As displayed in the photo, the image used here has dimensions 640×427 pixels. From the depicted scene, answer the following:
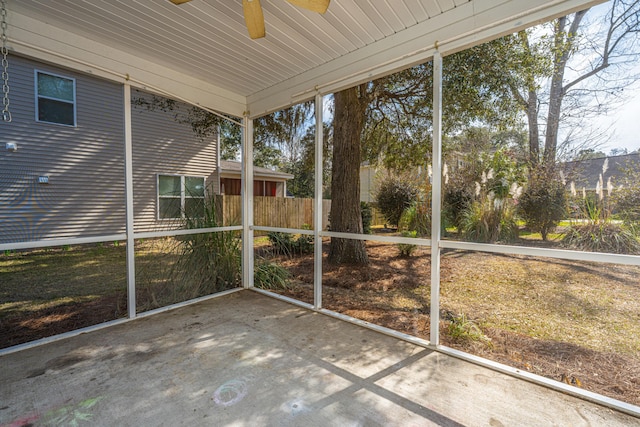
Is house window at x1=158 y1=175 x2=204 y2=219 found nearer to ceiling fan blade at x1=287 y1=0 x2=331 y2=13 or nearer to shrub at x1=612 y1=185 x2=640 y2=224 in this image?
ceiling fan blade at x1=287 y1=0 x2=331 y2=13

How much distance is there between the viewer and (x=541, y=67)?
2.70 meters

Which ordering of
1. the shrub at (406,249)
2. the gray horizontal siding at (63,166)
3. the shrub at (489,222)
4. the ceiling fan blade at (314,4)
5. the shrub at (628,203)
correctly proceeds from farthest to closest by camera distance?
1. the shrub at (406,249)
2. the shrub at (489,222)
3. the gray horizontal siding at (63,166)
4. the shrub at (628,203)
5. the ceiling fan blade at (314,4)

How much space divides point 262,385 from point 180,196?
2.50 metres

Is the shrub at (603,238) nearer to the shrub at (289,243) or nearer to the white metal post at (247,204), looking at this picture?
the shrub at (289,243)

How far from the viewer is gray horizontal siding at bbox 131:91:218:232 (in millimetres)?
3127

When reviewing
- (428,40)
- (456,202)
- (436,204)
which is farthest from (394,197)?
(428,40)

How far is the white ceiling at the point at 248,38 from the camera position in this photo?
2150 mm

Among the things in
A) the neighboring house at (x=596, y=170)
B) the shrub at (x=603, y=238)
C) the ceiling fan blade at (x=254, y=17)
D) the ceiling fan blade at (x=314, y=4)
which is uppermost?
the ceiling fan blade at (x=254, y=17)

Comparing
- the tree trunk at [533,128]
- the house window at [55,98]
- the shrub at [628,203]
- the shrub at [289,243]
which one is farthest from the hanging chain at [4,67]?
the shrub at [628,203]

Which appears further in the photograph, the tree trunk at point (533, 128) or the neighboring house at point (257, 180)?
the neighboring house at point (257, 180)

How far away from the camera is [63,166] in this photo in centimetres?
275

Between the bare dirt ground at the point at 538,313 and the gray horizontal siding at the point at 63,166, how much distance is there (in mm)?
2641

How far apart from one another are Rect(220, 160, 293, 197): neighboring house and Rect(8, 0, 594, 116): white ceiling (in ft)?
3.50

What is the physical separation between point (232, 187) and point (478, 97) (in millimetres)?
3358
